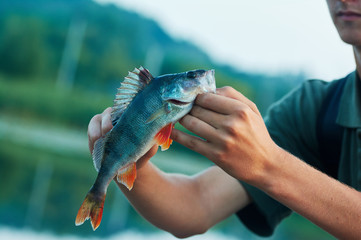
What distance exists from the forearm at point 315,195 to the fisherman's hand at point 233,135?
7 cm

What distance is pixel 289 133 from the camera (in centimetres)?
265

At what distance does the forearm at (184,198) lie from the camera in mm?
2281

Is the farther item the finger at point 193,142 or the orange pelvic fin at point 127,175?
the orange pelvic fin at point 127,175

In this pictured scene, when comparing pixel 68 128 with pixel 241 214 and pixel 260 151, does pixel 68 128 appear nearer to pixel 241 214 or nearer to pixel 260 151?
pixel 241 214

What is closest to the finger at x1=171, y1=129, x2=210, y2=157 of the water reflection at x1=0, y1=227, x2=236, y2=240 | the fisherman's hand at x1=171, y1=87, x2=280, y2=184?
the fisherman's hand at x1=171, y1=87, x2=280, y2=184

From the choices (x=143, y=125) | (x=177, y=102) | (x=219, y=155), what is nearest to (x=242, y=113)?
(x=219, y=155)

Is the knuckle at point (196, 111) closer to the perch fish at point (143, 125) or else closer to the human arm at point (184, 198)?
the perch fish at point (143, 125)

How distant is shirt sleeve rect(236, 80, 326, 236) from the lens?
2.61m


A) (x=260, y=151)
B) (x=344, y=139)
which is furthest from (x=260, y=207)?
(x=260, y=151)

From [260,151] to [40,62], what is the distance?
74.6ft

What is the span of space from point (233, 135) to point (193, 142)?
18 centimetres

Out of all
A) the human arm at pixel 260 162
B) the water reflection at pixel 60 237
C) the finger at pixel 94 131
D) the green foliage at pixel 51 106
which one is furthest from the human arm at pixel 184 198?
the green foliage at pixel 51 106

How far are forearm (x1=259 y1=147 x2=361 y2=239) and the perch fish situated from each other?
0.38 metres

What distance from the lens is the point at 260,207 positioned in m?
2.65
